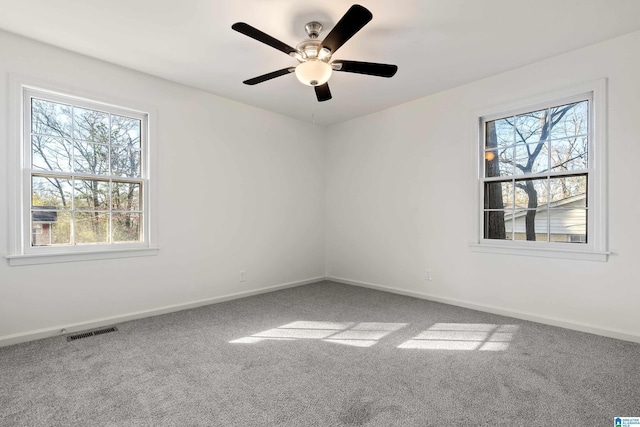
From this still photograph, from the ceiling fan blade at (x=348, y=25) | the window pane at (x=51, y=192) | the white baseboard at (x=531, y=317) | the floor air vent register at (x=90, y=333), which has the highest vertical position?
the ceiling fan blade at (x=348, y=25)

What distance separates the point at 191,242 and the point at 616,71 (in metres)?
4.51

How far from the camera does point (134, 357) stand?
2.54 m

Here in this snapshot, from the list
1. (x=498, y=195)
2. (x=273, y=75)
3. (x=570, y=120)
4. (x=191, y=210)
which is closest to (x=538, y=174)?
(x=498, y=195)

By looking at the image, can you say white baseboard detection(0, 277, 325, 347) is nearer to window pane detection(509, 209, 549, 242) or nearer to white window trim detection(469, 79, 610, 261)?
window pane detection(509, 209, 549, 242)

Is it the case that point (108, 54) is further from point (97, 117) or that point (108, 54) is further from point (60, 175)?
point (60, 175)

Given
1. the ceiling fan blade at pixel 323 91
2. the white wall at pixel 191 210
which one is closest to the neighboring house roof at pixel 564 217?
the ceiling fan blade at pixel 323 91

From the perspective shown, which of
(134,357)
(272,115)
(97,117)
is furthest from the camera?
(272,115)

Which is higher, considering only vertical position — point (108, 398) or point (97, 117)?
point (97, 117)

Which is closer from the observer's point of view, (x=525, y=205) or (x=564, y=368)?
(x=564, y=368)

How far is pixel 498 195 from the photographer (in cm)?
377

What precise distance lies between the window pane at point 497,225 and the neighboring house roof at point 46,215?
4400mm

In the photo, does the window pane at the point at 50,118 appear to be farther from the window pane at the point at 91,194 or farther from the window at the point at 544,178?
the window at the point at 544,178

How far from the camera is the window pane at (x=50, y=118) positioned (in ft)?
9.85

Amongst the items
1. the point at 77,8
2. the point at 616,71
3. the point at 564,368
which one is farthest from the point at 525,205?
the point at 77,8
